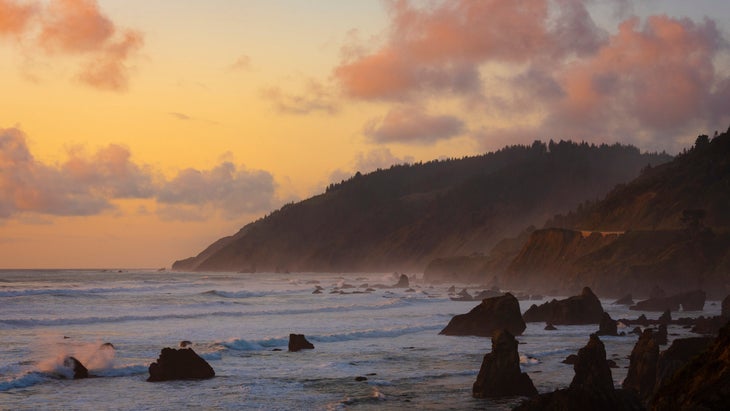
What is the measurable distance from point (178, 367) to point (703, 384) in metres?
23.8

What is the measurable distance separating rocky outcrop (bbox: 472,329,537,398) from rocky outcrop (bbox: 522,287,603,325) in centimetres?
3033

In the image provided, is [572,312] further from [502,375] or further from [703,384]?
[703,384]

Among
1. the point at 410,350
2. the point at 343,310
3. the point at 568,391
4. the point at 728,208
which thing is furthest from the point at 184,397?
the point at 728,208

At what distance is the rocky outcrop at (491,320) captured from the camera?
158ft

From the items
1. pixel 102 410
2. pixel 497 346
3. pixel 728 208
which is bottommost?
pixel 102 410

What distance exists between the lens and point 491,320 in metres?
48.4

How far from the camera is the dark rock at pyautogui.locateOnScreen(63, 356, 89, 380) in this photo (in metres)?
32.6

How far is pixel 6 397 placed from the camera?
91.5 ft

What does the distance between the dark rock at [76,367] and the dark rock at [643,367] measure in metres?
19.8

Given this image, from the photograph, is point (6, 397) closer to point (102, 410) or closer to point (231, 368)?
point (102, 410)

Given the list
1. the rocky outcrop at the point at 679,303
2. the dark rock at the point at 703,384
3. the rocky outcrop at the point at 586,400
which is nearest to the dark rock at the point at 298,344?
the rocky outcrop at the point at 586,400

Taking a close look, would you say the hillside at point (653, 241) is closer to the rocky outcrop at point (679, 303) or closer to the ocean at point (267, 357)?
the rocky outcrop at point (679, 303)

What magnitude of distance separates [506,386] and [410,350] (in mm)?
14955

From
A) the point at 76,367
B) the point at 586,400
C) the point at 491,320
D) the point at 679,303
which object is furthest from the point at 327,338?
the point at 679,303
